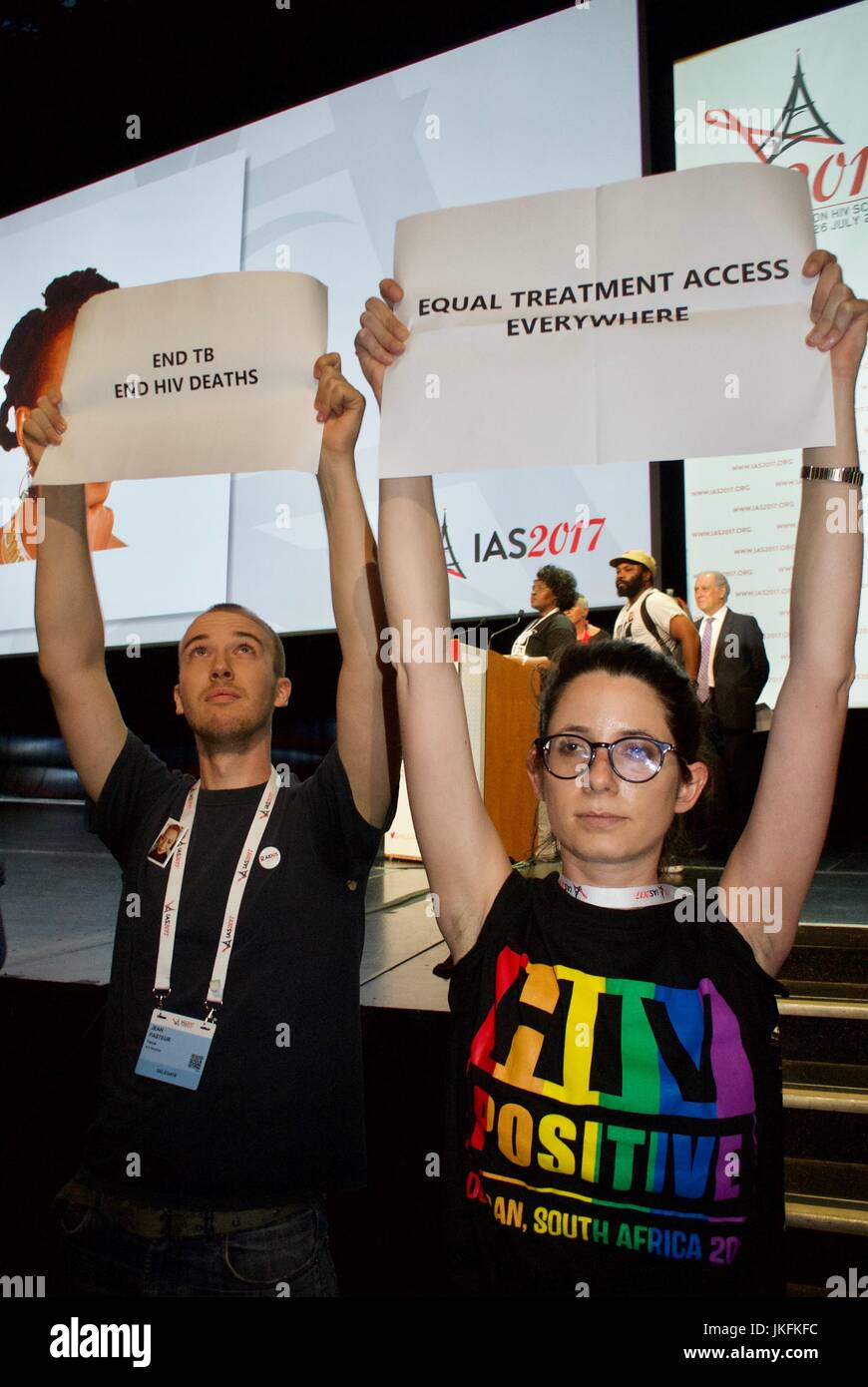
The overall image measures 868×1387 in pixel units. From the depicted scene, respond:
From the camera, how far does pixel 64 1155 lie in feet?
6.37

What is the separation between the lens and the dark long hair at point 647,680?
3.59 feet

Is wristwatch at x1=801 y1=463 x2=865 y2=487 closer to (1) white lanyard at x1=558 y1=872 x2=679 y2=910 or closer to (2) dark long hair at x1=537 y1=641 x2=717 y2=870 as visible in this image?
(2) dark long hair at x1=537 y1=641 x2=717 y2=870

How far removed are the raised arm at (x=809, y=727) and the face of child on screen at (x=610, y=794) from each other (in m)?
0.11

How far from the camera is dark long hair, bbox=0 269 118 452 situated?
4.76 m

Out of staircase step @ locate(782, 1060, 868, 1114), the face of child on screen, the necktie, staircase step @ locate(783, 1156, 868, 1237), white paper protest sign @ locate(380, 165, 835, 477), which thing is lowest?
staircase step @ locate(783, 1156, 868, 1237)

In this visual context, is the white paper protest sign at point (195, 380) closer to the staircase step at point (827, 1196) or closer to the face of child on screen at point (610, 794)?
the face of child on screen at point (610, 794)

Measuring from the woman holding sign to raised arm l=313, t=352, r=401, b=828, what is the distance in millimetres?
131

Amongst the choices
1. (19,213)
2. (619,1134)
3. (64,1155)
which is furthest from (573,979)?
(19,213)

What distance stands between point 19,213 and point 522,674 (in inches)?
165

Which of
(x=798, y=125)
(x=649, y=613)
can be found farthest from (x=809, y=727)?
(x=798, y=125)

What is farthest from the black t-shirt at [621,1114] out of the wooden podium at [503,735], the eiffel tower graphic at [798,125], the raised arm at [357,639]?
the eiffel tower graphic at [798,125]

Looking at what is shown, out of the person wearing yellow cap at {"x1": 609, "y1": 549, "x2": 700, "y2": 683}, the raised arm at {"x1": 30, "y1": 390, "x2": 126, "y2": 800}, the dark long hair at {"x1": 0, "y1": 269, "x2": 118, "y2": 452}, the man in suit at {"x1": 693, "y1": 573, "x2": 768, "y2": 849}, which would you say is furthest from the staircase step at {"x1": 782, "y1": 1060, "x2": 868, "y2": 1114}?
the dark long hair at {"x1": 0, "y1": 269, "x2": 118, "y2": 452}

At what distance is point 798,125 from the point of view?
3973 mm

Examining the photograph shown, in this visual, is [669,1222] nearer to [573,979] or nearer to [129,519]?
[573,979]
